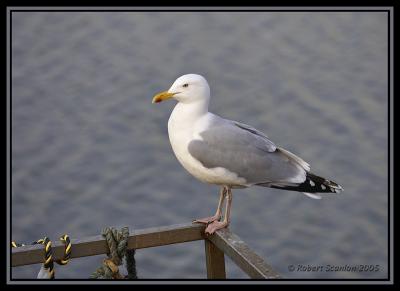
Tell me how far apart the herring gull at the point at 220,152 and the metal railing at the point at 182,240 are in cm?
8

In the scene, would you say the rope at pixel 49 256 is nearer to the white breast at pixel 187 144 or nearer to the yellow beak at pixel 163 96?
the white breast at pixel 187 144

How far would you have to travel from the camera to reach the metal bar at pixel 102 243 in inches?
91.3

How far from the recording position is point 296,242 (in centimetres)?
484

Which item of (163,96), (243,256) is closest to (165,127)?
(163,96)

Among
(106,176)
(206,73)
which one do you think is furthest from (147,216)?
(206,73)

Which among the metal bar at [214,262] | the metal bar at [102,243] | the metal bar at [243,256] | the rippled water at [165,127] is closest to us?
the metal bar at [243,256]

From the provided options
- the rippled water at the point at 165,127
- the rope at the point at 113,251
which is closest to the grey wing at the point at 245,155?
the rope at the point at 113,251

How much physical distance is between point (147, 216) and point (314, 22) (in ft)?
10.9

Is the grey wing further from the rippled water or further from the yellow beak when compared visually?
the rippled water

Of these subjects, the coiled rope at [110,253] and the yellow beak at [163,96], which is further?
the yellow beak at [163,96]

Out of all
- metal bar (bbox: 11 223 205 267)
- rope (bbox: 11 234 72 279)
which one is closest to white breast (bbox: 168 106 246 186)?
metal bar (bbox: 11 223 205 267)

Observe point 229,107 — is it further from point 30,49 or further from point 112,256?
point 112,256

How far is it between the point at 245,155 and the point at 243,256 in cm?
60

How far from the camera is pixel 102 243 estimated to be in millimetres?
2422
